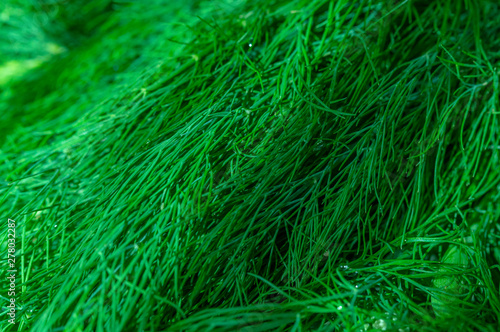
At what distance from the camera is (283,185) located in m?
0.64

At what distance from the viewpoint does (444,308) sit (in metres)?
0.59

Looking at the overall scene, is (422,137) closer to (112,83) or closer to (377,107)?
(377,107)

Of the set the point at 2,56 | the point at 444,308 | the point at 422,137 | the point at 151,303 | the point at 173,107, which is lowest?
the point at 444,308

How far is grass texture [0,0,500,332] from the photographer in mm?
563

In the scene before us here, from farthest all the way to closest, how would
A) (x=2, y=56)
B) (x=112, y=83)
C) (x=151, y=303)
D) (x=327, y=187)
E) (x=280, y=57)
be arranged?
(x=2, y=56) → (x=112, y=83) → (x=280, y=57) → (x=327, y=187) → (x=151, y=303)

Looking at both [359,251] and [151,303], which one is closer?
[151,303]

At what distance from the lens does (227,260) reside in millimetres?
617

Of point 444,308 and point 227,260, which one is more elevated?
point 227,260

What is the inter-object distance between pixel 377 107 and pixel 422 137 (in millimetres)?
90

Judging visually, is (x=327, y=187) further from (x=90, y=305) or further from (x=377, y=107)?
(x=90, y=305)

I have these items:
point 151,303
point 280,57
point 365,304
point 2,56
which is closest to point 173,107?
point 280,57

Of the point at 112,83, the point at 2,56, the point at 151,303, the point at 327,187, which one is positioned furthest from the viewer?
the point at 2,56

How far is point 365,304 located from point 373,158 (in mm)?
230

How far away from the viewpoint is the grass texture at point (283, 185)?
56 cm
